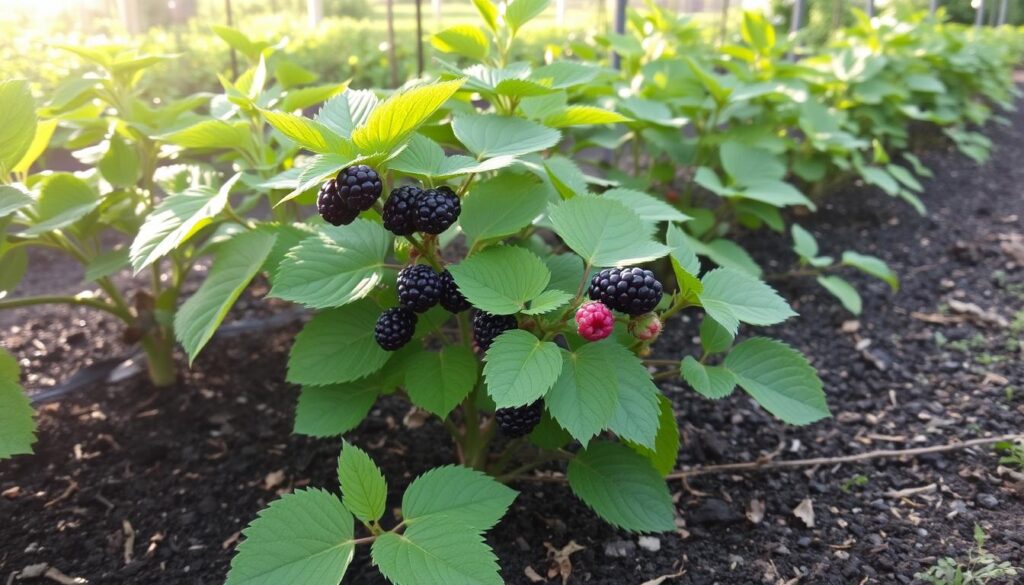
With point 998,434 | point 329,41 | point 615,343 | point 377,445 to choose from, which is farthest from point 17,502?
point 329,41

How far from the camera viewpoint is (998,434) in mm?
1611

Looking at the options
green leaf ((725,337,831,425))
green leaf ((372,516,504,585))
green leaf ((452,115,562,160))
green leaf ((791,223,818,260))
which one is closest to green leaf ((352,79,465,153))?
green leaf ((452,115,562,160))

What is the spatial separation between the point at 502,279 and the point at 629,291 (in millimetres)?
173

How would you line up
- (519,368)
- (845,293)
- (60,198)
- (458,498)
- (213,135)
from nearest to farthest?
(519,368)
(458,498)
(213,135)
(60,198)
(845,293)

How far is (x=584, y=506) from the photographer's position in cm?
142

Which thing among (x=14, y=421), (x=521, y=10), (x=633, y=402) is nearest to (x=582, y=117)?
(x=521, y=10)

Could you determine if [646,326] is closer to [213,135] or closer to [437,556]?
[437,556]

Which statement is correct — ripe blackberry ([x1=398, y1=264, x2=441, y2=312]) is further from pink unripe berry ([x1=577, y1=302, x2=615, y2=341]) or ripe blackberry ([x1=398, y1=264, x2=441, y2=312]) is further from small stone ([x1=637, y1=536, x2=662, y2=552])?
small stone ([x1=637, y1=536, x2=662, y2=552])

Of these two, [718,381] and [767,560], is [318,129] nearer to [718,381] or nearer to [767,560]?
[718,381]

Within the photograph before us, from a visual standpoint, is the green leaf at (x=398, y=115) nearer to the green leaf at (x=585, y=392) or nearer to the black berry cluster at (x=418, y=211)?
the black berry cluster at (x=418, y=211)

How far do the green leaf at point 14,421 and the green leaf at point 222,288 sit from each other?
231mm

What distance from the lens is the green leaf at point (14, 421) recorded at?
106 centimetres

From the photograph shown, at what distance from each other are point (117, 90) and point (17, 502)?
878mm

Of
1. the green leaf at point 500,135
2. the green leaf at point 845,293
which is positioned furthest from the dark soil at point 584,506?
the green leaf at point 500,135
